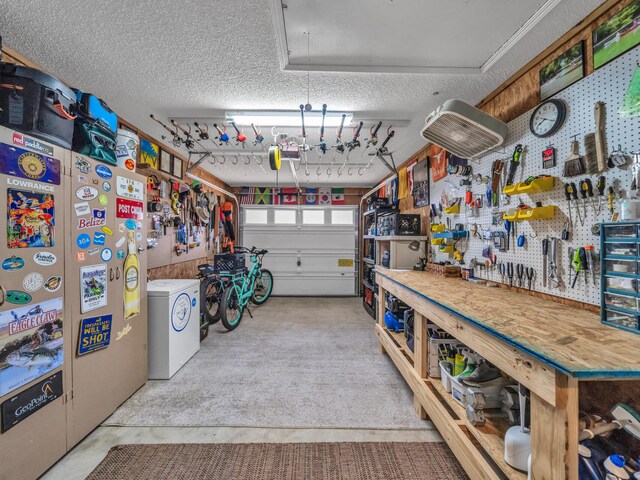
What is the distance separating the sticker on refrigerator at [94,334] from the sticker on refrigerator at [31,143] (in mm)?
1001

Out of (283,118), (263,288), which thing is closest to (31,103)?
(283,118)

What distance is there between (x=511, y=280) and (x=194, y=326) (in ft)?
9.63

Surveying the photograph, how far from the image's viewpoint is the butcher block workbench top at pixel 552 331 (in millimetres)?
798

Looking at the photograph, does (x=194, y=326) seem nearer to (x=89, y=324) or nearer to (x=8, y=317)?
(x=89, y=324)

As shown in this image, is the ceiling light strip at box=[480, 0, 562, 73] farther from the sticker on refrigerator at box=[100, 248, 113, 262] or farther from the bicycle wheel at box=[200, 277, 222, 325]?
the bicycle wheel at box=[200, 277, 222, 325]

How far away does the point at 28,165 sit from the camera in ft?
4.51

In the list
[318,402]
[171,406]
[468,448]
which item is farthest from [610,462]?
[171,406]

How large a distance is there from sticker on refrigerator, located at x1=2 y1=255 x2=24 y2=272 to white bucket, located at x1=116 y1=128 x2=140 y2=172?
1.07 m

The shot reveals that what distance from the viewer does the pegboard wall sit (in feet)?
4.07

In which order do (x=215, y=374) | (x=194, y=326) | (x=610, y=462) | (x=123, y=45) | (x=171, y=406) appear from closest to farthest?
(x=610, y=462), (x=123, y=45), (x=171, y=406), (x=215, y=374), (x=194, y=326)

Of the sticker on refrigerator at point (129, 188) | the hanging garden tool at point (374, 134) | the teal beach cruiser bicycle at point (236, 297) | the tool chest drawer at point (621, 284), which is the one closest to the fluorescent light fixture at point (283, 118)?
the hanging garden tool at point (374, 134)

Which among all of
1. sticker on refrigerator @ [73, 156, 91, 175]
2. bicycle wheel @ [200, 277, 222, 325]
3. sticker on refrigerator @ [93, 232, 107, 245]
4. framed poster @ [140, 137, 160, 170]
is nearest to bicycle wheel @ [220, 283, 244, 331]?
bicycle wheel @ [200, 277, 222, 325]

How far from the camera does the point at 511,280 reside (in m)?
1.89

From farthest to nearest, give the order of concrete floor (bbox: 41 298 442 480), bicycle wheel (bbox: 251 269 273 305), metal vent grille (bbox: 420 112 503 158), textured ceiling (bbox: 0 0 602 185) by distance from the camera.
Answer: bicycle wheel (bbox: 251 269 273 305)
metal vent grille (bbox: 420 112 503 158)
concrete floor (bbox: 41 298 442 480)
textured ceiling (bbox: 0 0 602 185)
